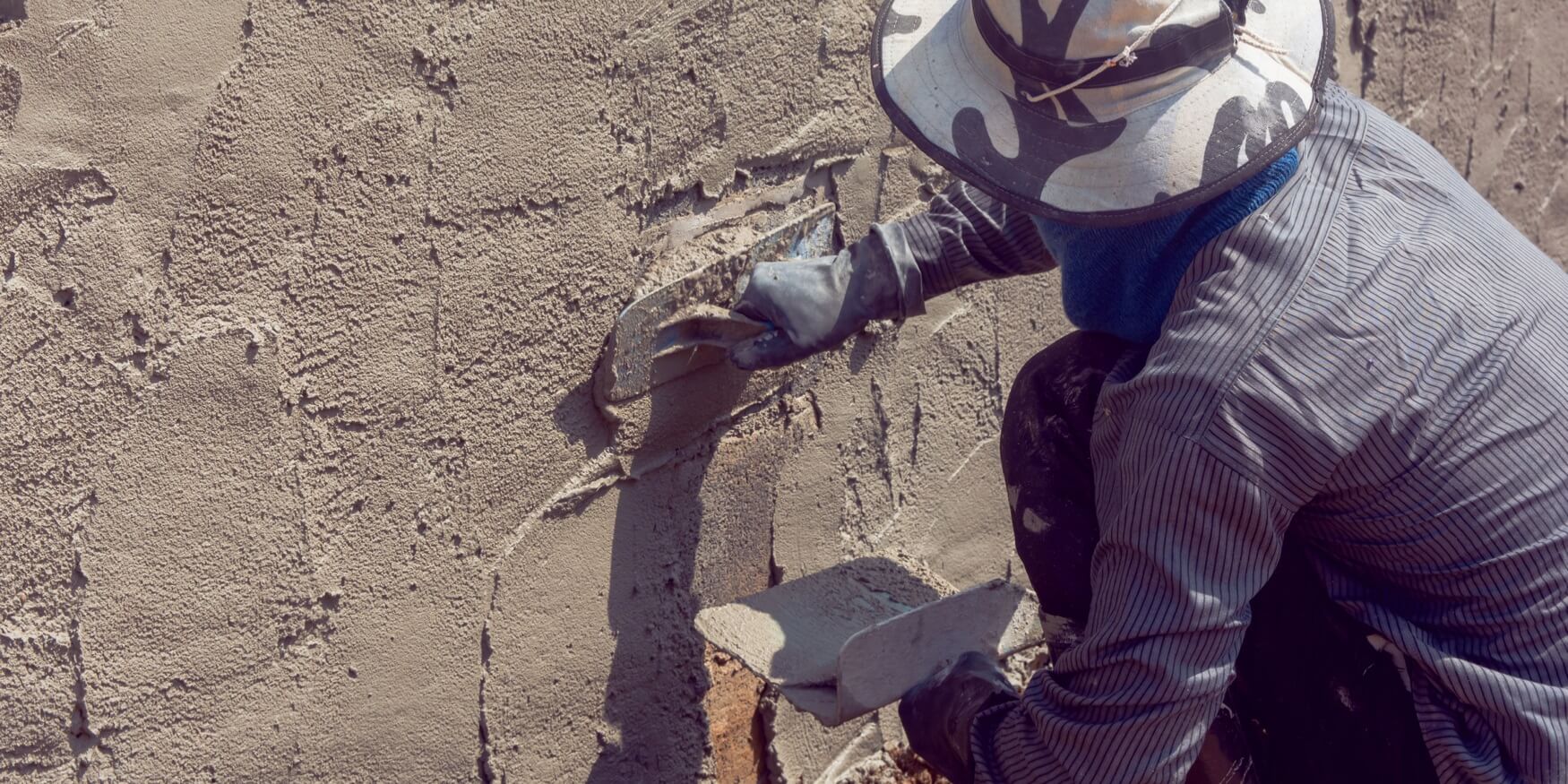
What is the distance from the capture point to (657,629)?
2088 mm

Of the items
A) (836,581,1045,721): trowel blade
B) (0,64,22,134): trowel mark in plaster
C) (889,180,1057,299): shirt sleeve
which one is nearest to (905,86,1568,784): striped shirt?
(836,581,1045,721): trowel blade

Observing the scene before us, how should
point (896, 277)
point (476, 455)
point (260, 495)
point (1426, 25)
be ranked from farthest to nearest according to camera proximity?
point (1426, 25)
point (896, 277)
point (476, 455)
point (260, 495)

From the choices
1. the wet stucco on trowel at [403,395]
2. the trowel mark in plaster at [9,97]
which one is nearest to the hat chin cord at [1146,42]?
the wet stucco on trowel at [403,395]

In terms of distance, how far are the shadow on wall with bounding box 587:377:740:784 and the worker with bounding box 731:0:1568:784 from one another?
57 cm

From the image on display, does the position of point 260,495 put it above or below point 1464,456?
above

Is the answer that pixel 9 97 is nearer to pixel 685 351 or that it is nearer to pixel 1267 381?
pixel 685 351

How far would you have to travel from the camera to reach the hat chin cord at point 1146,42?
4.50 feet

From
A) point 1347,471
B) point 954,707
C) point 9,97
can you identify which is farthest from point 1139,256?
point 9,97

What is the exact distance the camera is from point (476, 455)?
5.85 feet

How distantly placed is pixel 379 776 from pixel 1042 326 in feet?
4.54

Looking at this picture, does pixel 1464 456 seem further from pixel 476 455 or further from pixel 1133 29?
pixel 476 455

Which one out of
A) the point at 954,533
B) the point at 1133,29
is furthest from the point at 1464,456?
the point at 954,533

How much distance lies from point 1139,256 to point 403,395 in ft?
2.87

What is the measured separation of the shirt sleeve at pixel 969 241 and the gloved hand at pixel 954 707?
542 millimetres
